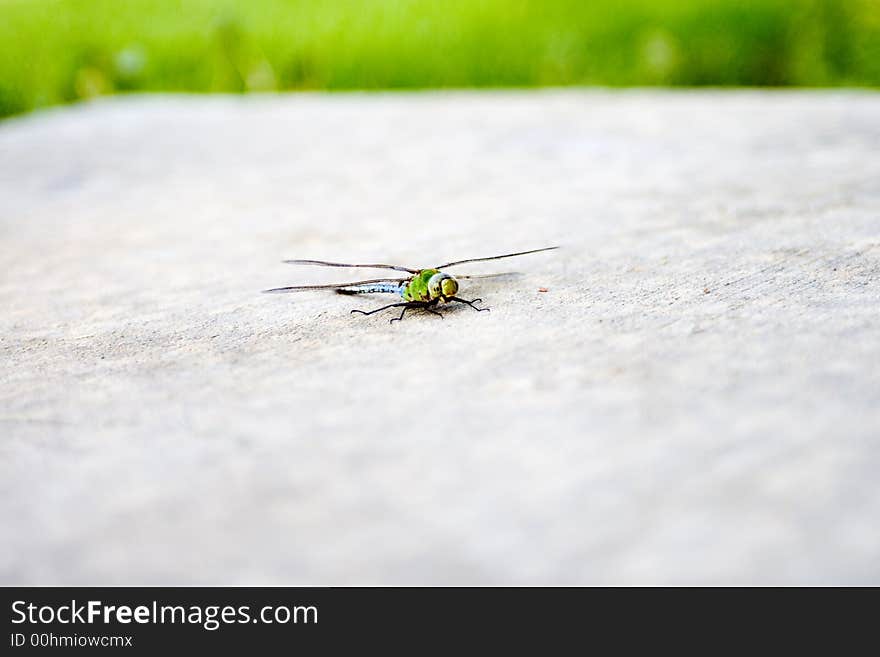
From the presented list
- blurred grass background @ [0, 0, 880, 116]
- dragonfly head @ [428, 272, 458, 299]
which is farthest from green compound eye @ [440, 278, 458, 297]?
blurred grass background @ [0, 0, 880, 116]

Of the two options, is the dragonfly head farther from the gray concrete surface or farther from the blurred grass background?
the blurred grass background

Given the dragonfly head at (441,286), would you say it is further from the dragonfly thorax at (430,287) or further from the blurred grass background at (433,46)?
the blurred grass background at (433,46)
